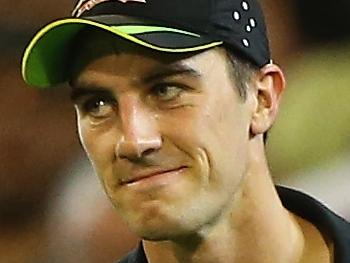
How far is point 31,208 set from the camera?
196 cm

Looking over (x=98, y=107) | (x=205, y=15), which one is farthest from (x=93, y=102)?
(x=205, y=15)

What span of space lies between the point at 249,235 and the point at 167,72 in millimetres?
208

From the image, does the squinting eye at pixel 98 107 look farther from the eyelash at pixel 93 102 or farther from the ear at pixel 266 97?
the ear at pixel 266 97

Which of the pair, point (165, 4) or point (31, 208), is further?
point (31, 208)

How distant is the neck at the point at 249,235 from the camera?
1100 mm

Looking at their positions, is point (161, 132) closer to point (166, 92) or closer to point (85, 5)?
point (166, 92)

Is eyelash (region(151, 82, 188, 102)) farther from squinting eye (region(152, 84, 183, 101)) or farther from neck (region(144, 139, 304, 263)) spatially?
neck (region(144, 139, 304, 263))

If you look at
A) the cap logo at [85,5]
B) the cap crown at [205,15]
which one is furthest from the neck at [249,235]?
the cap logo at [85,5]

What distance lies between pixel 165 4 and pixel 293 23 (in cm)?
89

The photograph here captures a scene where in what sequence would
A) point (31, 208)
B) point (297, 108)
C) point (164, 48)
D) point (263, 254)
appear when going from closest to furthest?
point (164, 48) → point (263, 254) → point (297, 108) → point (31, 208)

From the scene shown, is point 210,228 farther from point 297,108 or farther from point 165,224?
point 297,108

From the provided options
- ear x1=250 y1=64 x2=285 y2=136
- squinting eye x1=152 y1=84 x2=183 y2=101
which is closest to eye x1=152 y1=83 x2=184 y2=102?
squinting eye x1=152 y1=84 x2=183 y2=101

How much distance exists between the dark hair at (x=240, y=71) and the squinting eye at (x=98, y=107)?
0.42ft

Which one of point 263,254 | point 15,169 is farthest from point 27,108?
point 263,254
